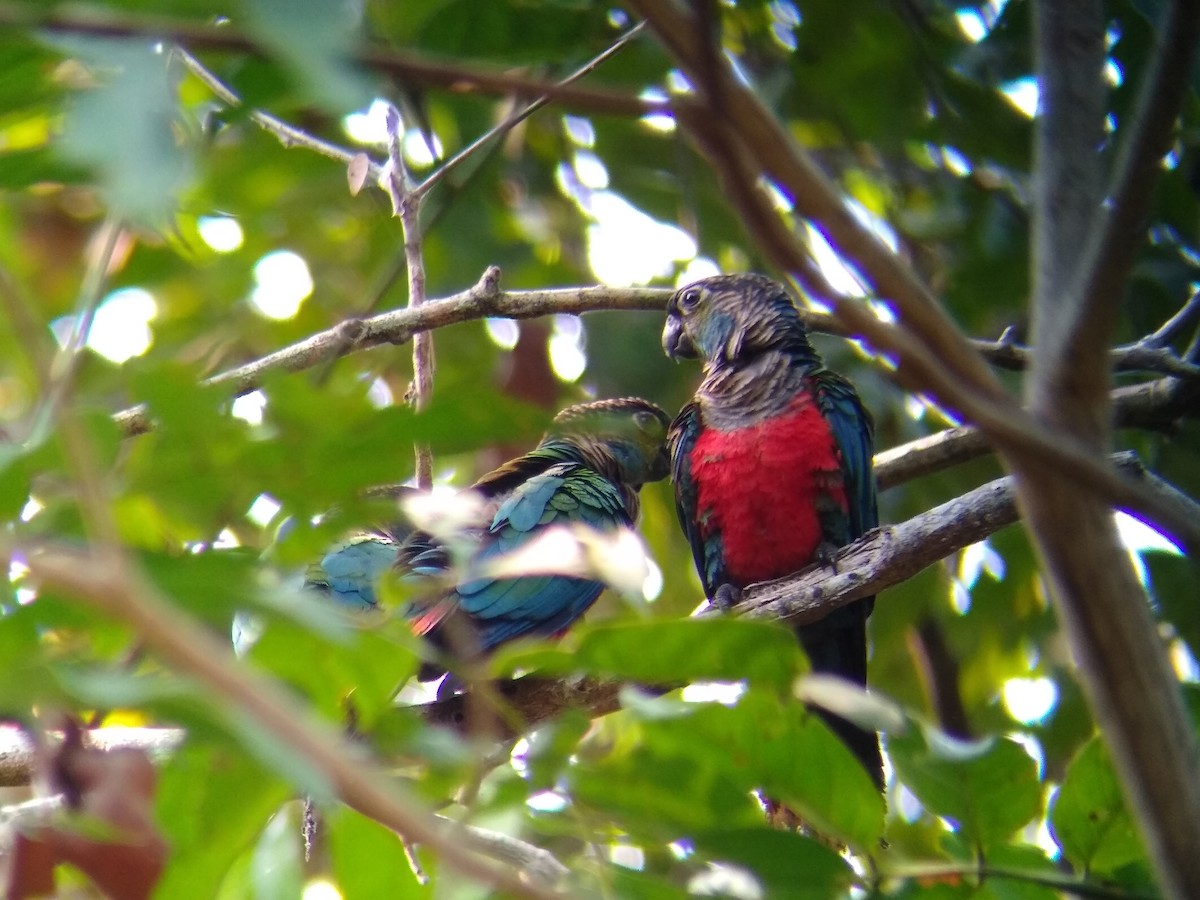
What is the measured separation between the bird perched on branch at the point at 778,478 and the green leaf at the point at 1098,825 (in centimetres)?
213

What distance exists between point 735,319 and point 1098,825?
314cm

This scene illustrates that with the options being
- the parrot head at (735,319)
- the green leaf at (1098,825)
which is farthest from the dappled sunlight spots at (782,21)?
the green leaf at (1098,825)

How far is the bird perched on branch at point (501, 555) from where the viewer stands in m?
3.67

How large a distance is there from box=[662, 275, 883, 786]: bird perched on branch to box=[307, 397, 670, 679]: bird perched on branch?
1.16ft

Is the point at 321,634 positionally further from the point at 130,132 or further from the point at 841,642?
the point at 841,642

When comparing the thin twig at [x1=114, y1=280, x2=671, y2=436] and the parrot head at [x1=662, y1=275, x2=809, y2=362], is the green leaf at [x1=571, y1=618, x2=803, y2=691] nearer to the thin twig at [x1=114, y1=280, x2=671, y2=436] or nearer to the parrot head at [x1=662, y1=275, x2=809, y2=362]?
the thin twig at [x1=114, y1=280, x2=671, y2=436]

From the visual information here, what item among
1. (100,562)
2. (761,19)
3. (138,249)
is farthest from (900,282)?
(761,19)

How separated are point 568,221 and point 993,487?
10.9 ft

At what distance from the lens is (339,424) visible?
4.28ft

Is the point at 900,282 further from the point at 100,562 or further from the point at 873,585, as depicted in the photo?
the point at 873,585

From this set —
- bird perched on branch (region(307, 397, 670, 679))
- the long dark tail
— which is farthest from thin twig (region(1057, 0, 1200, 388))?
the long dark tail

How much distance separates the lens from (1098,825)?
1.64m

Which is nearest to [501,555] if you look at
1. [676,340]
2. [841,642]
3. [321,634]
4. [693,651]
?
[841,642]

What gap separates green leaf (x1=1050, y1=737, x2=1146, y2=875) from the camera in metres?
1.63
